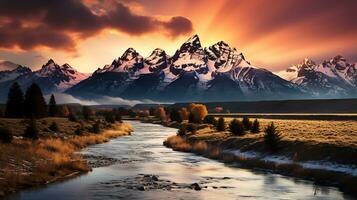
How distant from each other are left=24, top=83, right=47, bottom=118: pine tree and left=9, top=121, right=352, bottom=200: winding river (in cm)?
6904

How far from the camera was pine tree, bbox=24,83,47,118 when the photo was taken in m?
122

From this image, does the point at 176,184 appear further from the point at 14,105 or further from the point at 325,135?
the point at 14,105

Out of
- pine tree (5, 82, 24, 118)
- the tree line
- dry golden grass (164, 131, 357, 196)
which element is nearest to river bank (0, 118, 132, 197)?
dry golden grass (164, 131, 357, 196)

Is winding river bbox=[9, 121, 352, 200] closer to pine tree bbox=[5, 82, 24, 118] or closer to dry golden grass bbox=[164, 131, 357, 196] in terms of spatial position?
dry golden grass bbox=[164, 131, 357, 196]

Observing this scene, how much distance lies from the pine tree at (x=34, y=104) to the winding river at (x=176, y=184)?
69042mm

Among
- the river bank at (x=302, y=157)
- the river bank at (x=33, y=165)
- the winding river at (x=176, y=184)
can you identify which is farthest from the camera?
the river bank at (x=302, y=157)


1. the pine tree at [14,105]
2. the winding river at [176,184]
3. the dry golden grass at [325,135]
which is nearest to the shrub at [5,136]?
the winding river at [176,184]

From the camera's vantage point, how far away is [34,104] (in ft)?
A: 401

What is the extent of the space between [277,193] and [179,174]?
13.0 metres

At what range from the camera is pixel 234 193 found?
1485 inches

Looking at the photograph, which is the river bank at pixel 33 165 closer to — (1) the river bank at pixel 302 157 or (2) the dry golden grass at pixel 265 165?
(2) the dry golden grass at pixel 265 165

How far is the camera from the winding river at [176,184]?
3650 centimetres

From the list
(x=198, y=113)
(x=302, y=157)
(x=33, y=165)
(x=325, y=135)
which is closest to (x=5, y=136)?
(x=33, y=165)

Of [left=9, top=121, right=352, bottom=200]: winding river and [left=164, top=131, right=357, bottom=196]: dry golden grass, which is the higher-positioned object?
[left=164, top=131, right=357, bottom=196]: dry golden grass
